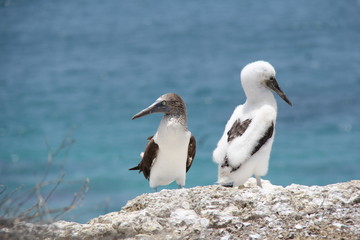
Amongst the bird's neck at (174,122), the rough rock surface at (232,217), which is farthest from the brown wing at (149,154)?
the rough rock surface at (232,217)

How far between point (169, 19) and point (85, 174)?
2008cm

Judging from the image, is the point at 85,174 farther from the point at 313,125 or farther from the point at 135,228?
the point at 135,228

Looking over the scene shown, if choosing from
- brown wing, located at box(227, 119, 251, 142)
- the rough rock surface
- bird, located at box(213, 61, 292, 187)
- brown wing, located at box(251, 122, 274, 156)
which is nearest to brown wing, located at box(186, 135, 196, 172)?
bird, located at box(213, 61, 292, 187)

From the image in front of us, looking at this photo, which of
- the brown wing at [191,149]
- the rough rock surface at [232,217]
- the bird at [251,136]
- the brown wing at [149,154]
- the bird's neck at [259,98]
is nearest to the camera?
the rough rock surface at [232,217]

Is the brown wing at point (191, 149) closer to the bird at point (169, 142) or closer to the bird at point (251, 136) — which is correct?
the bird at point (169, 142)

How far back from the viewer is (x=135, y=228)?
18.0 ft

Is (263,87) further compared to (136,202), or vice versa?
A: (263,87)

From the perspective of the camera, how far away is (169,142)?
7.65m

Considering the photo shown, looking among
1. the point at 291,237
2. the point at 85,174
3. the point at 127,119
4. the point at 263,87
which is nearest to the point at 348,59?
the point at 127,119

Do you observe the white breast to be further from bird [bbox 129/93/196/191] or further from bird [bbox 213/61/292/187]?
bird [bbox 213/61/292/187]

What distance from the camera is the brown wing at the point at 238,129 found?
7.29 meters

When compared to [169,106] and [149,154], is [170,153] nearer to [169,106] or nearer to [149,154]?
[149,154]

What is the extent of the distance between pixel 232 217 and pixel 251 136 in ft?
5.66

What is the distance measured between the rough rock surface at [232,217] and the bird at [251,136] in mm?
1001
